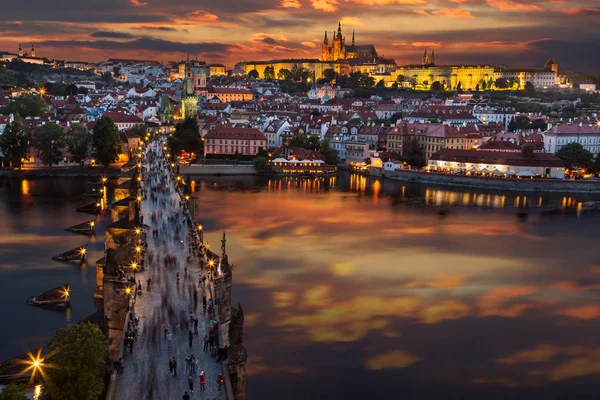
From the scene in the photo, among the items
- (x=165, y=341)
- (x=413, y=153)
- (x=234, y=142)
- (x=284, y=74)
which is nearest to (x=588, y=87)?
(x=284, y=74)

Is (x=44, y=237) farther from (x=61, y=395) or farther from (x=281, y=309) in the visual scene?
(x=61, y=395)

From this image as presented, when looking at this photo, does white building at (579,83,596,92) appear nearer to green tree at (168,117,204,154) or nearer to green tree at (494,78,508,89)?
green tree at (494,78,508,89)

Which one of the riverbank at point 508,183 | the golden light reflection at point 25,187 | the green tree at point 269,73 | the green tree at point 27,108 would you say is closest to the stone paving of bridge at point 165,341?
the golden light reflection at point 25,187

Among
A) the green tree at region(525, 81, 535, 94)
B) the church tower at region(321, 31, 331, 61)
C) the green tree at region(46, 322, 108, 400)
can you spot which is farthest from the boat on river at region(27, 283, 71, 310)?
the church tower at region(321, 31, 331, 61)

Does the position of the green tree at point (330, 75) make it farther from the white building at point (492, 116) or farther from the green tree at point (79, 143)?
the green tree at point (79, 143)

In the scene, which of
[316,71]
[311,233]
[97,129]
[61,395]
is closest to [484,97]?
[316,71]

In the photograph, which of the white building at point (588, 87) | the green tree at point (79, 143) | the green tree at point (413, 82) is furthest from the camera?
the green tree at point (413, 82)
